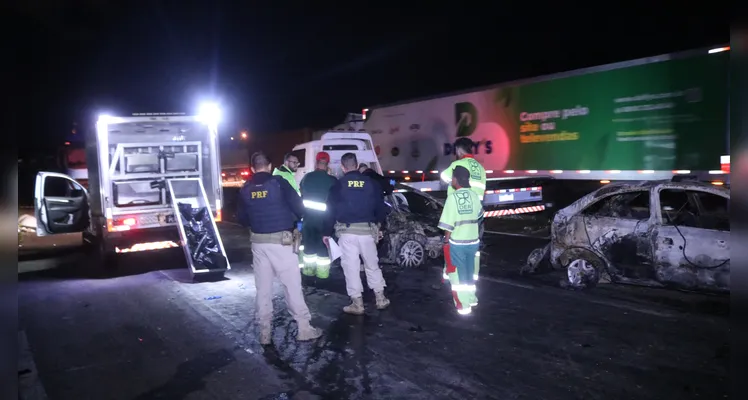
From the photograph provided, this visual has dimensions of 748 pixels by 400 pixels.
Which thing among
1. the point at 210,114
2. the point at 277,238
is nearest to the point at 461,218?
the point at 277,238

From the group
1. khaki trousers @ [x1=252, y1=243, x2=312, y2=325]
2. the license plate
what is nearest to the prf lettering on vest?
khaki trousers @ [x1=252, y1=243, x2=312, y2=325]

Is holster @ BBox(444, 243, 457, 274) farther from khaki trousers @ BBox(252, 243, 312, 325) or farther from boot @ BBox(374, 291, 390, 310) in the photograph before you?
khaki trousers @ BBox(252, 243, 312, 325)

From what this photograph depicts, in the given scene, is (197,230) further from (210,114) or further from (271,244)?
(271,244)

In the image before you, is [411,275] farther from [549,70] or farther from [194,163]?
[549,70]

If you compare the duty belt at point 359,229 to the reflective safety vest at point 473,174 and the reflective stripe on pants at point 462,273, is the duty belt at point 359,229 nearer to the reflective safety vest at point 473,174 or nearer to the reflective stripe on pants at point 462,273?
the reflective stripe on pants at point 462,273

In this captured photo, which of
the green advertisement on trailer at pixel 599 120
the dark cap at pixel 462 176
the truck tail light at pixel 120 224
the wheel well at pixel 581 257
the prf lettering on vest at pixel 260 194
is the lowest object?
the wheel well at pixel 581 257

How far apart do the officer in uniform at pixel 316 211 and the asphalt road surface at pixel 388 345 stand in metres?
0.48

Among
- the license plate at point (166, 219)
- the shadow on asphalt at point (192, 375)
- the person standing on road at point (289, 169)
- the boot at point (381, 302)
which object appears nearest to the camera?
the shadow on asphalt at point (192, 375)

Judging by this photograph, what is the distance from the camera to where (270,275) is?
5934 millimetres

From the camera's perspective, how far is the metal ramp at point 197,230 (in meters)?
9.26

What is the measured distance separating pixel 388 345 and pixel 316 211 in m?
3.26

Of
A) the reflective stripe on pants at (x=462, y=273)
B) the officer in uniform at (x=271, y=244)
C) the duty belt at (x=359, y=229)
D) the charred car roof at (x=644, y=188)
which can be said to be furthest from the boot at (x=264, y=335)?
the charred car roof at (x=644, y=188)

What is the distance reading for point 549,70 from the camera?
27.5 meters

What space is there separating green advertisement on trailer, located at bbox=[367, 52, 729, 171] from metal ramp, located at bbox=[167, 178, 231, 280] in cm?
811
